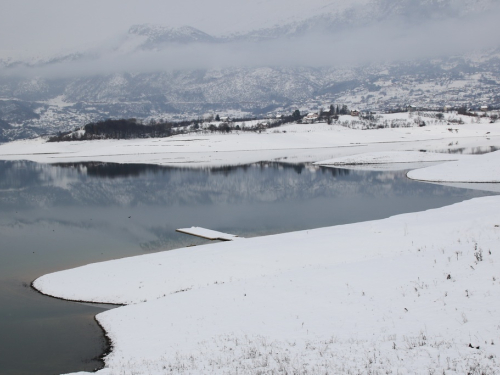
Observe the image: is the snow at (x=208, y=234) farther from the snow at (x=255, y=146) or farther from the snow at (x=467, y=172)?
the snow at (x=255, y=146)

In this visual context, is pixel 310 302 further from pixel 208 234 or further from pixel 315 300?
pixel 208 234

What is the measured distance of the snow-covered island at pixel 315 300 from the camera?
971cm

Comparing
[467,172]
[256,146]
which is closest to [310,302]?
[467,172]

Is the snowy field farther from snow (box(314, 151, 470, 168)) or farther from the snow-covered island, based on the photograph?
the snow-covered island

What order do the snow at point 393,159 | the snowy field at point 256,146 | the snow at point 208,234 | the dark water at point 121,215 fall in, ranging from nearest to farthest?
the dark water at point 121,215
the snow at point 208,234
the snow at point 393,159
the snowy field at point 256,146

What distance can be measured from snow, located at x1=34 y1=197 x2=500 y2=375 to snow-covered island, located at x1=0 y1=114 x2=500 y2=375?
0.13 ft

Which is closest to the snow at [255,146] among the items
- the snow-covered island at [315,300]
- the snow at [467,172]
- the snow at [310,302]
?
the snow at [467,172]

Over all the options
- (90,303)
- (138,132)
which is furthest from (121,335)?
(138,132)

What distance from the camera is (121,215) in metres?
35.7

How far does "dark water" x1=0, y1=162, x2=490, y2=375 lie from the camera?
1495 cm

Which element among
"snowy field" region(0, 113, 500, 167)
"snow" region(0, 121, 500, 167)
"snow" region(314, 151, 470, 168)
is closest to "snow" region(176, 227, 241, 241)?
"snow" region(314, 151, 470, 168)

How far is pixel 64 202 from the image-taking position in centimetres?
4412

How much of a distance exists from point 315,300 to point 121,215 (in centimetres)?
2465

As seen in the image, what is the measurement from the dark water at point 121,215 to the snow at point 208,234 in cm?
73
